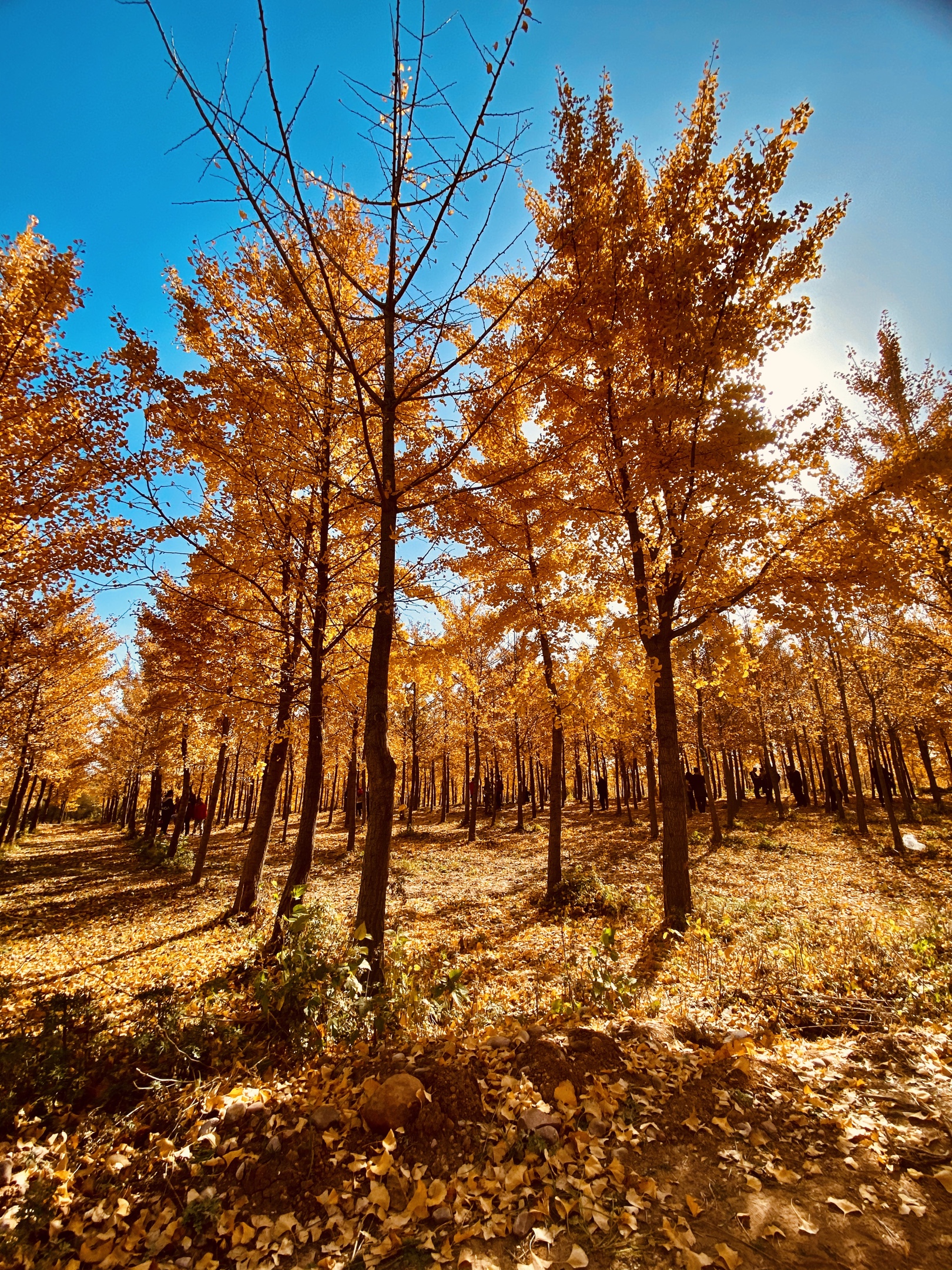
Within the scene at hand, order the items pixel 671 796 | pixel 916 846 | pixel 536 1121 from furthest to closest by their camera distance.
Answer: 1. pixel 916 846
2. pixel 671 796
3. pixel 536 1121

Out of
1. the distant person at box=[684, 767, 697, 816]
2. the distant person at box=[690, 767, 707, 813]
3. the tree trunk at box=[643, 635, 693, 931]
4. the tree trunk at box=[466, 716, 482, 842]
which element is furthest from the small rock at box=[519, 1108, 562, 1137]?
the distant person at box=[684, 767, 697, 816]

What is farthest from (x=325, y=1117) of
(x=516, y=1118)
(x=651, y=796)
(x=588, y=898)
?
(x=651, y=796)

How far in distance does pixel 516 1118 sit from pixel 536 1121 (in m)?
0.16

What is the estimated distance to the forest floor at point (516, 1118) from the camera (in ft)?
7.48

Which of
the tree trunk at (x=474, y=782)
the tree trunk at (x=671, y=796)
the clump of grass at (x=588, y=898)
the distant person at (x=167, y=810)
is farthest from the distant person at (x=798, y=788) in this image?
the distant person at (x=167, y=810)

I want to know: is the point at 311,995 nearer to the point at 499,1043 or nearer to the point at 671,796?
the point at 499,1043

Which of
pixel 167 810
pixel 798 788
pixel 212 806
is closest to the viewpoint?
pixel 212 806

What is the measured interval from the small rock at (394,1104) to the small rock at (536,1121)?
2.08ft

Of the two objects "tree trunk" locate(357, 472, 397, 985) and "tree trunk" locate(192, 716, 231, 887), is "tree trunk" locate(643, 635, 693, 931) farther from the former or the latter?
"tree trunk" locate(192, 716, 231, 887)

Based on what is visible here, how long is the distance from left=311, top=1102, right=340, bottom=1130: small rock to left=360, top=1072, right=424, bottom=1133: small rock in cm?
15

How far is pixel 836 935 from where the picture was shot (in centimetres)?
688

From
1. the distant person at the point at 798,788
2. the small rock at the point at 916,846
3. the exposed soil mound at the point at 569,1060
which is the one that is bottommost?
the small rock at the point at 916,846

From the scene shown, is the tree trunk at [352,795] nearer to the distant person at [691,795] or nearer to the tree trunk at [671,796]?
the tree trunk at [671,796]

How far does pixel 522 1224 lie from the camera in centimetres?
233
